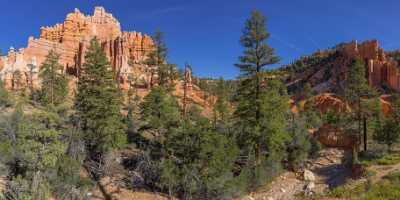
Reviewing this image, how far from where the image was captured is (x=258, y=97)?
18.5 metres

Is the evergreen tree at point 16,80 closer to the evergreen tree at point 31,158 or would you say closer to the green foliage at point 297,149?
the evergreen tree at point 31,158

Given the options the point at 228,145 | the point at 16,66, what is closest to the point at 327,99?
the point at 228,145

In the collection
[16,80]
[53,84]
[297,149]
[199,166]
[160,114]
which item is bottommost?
[297,149]

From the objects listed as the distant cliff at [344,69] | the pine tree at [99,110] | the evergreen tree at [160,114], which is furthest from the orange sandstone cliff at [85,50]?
the pine tree at [99,110]

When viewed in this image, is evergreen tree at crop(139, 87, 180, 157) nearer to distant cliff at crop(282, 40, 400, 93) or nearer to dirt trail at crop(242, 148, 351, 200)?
dirt trail at crop(242, 148, 351, 200)

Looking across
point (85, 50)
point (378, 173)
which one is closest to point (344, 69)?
point (378, 173)

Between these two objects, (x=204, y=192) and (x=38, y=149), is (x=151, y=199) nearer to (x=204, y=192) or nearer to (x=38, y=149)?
(x=204, y=192)

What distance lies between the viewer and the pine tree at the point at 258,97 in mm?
18344

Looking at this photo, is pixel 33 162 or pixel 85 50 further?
pixel 85 50

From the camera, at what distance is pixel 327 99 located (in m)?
59.3

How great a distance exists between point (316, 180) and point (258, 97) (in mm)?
7174

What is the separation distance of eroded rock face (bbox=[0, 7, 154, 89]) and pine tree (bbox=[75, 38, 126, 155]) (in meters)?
46.6

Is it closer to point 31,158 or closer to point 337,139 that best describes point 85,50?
point 337,139

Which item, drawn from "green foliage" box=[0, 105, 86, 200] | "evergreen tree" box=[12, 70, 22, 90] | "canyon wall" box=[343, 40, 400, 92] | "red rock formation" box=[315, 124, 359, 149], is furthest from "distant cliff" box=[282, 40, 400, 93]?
"evergreen tree" box=[12, 70, 22, 90]
